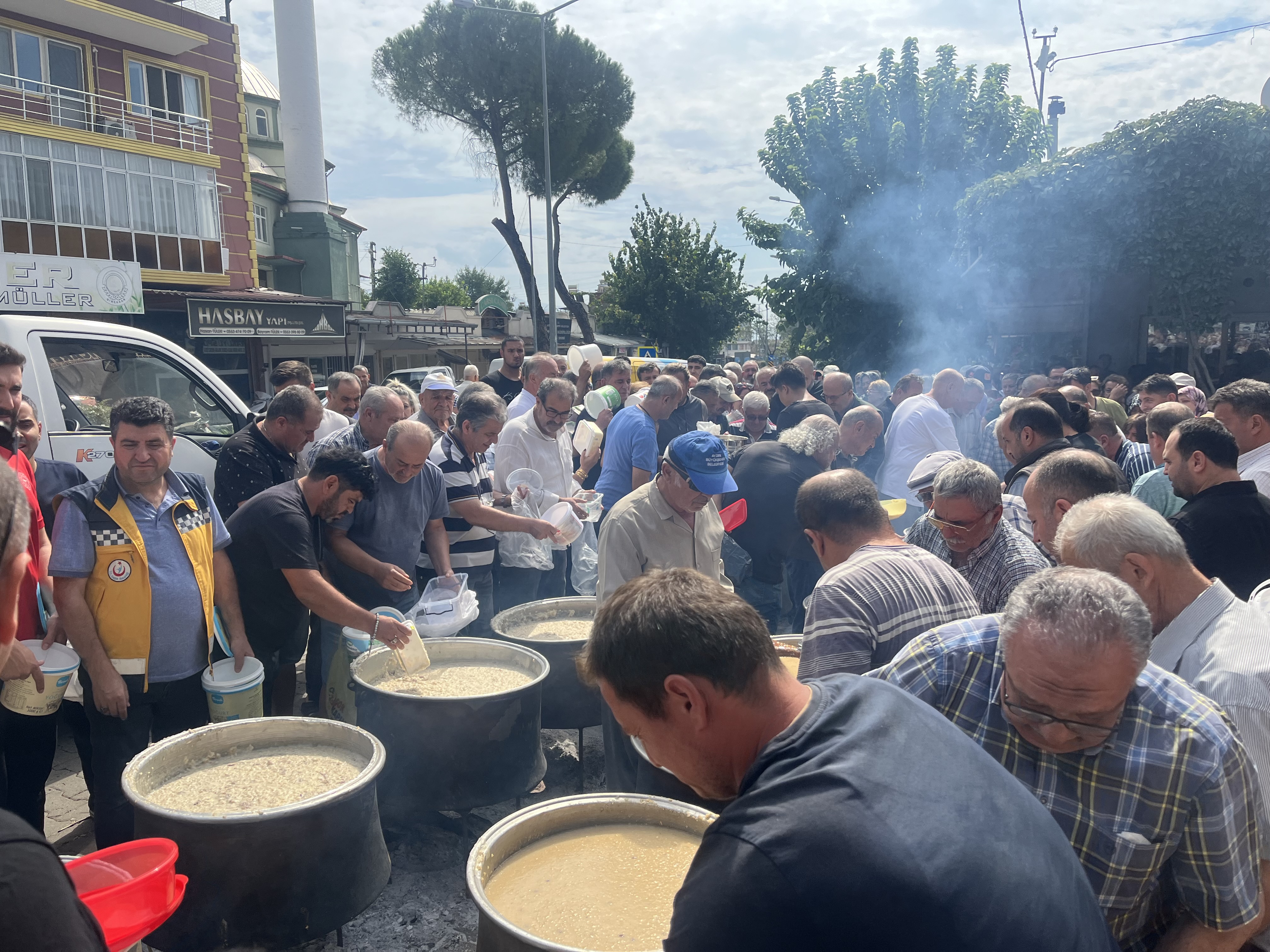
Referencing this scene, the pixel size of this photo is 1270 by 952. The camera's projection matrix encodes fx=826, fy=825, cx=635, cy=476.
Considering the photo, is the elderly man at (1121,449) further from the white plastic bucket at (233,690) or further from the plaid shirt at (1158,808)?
the white plastic bucket at (233,690)

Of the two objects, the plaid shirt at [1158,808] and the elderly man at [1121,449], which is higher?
the elderly man at [1121,449]

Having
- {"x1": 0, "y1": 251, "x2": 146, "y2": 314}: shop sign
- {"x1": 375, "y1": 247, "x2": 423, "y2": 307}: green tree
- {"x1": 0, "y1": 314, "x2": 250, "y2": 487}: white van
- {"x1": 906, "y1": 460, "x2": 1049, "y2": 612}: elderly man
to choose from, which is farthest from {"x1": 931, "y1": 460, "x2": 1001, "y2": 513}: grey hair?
{"x1": 375, "y1": 247, "x2": 423, "y2": 307}: green tree

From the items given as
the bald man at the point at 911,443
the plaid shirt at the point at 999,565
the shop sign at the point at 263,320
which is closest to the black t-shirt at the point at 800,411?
the bald man at the point at 911,443

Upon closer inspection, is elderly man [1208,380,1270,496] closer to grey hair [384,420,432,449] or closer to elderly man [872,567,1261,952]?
elderly man [872,567,1261,952]

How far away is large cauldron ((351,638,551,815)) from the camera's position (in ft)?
10.8

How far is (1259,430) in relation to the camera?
4.43m

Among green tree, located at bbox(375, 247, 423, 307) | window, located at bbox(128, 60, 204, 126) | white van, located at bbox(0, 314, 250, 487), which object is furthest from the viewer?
green tree, located at bbox(375, 247, 423, 307)

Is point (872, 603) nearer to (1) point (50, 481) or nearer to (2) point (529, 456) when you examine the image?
(2) point (529, 456)

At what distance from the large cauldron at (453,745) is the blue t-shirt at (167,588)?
2.24 feet

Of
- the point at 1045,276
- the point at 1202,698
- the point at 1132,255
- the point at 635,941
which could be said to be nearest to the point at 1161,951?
the point at 1202,698

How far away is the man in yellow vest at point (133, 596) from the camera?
10.6 ft

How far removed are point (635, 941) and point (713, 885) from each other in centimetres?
117

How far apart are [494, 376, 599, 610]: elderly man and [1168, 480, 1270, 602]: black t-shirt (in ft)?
11.2

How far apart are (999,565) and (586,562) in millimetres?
3048
